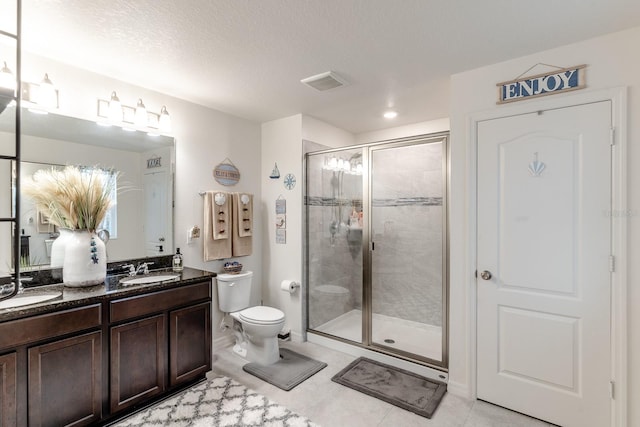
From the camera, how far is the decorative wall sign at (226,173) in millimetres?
3277

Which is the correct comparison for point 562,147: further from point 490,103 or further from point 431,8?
point 431,8

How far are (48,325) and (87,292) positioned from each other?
294 mm

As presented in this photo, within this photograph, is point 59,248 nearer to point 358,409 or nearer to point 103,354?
point 103,354

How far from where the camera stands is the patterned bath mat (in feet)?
6.87

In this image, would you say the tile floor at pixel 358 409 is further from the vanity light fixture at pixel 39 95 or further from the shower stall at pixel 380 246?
the vanity light fixture at pixel 39 95

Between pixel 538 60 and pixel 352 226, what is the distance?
217 centimetres

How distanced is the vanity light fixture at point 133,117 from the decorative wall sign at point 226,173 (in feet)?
2.00

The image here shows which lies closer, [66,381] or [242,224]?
[66,381]

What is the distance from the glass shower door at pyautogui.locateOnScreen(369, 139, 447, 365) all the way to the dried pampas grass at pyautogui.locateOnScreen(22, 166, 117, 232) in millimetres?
2318

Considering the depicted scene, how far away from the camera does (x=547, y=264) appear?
2111 mm

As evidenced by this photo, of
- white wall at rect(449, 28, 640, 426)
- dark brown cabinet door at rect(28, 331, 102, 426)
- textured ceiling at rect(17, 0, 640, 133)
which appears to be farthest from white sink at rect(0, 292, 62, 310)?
white wall at rect(449, 28, 640, 426)

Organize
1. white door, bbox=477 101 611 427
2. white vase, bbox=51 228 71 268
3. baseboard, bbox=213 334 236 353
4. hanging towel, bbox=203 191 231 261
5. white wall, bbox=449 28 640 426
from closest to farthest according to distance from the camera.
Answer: white wall, bbox=449 28 640 426 < white door, bbox=477 101 611 427 < white vase, bbox=51 228 71 268 < hanging towel, bbox=203 191 231 261 < baseboard, bbox=213 334 236 353

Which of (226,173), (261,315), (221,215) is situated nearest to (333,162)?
(226,173)

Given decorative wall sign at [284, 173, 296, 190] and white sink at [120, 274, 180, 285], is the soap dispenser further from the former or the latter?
decorative wall sign at [284, 173, 296, 190]
